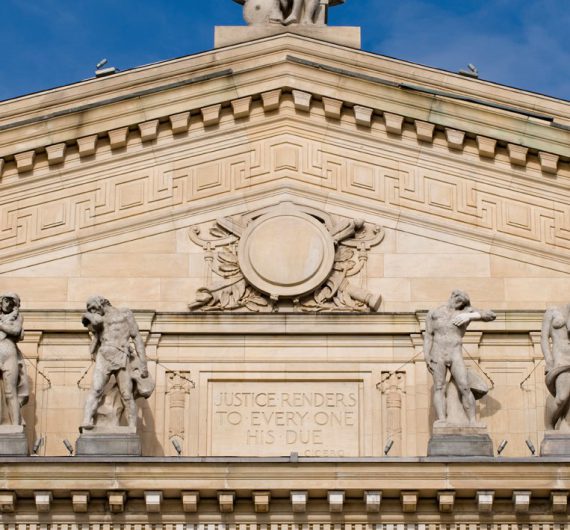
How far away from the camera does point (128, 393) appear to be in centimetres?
3453

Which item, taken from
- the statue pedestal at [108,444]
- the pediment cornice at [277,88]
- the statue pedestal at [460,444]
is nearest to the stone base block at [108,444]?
the statue pedestal at [108,444]

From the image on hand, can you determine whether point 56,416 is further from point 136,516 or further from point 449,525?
point 449,525

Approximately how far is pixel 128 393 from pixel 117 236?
10.1 feet

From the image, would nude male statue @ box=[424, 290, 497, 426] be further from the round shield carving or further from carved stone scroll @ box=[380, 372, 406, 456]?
the round shield carving

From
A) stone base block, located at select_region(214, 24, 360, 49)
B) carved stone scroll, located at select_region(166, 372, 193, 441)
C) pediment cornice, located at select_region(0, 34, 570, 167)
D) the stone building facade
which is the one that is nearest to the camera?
carved stone scroll, located at select_region(166, 372, 193, 441)

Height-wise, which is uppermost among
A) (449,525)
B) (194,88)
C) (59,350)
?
(194,88)

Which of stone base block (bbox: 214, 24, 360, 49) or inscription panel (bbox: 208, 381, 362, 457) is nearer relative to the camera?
inscription panel (bbox: 208, 381, 362, 457)

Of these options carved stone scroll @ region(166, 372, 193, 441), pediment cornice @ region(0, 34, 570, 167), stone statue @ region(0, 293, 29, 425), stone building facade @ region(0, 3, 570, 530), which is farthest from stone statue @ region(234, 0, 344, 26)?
stone statue @ region(0, 293, 29, 425)

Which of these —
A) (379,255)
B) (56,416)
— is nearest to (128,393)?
(56,416)

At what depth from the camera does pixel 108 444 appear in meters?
34.1

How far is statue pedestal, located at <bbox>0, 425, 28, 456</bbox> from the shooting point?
34.0m

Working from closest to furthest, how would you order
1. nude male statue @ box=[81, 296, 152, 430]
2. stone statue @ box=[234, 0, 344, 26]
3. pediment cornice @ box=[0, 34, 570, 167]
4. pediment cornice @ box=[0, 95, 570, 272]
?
nude male statue @ box=[81, 296, 152, 430]
pediment cornice @ box=[0, 95, 570, 272]
pediment cornice @ box=[0, 34, 570, 167]
stone statue @ box=[234, 0, 344, 26]

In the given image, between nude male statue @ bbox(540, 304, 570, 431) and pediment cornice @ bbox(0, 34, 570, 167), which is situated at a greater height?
pediment cornice @ bbox(0, 34, 570, 167)

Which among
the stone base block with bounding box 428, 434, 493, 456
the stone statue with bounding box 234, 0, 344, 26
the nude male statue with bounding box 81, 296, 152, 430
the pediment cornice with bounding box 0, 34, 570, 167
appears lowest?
the stone base block with bounding box 428, 434, 493, 456
